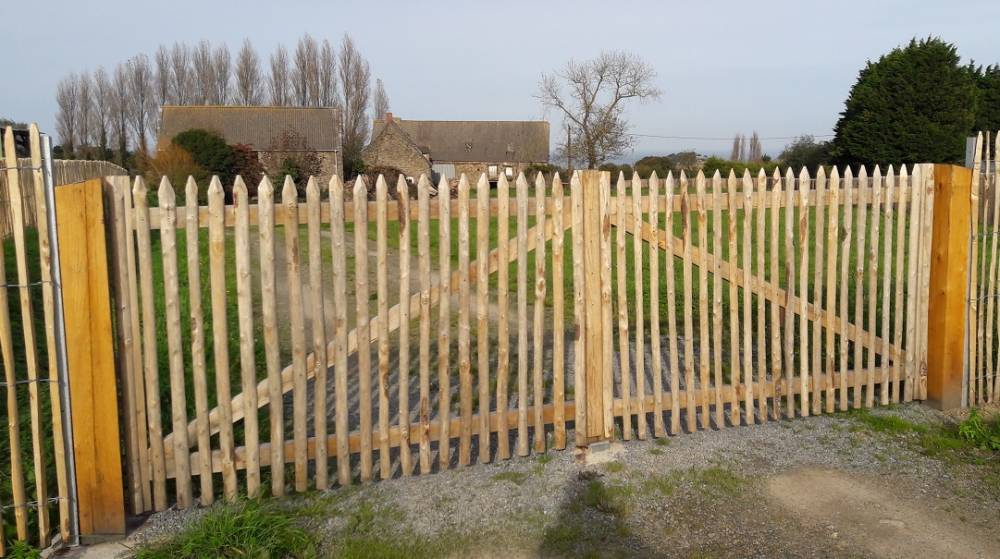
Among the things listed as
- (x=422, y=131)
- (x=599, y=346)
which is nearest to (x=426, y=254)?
(x=599, y=346)

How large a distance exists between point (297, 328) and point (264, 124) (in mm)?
43200

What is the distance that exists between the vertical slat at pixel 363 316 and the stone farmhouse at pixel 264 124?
3855 cm

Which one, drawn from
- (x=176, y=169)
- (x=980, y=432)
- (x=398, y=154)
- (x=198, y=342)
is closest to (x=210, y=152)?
(x=176, y=169)

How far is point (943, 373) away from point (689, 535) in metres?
3.19

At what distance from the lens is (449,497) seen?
441 cm

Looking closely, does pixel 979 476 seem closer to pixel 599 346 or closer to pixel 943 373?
pixel 943 373

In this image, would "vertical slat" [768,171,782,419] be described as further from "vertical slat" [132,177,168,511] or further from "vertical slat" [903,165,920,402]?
"vertical slat" [132,177,168,511]

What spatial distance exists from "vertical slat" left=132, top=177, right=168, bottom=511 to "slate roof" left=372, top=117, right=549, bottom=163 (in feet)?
178

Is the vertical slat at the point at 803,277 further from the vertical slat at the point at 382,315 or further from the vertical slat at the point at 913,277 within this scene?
the vertical slat at the point at 382,315

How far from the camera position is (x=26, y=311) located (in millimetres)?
3646

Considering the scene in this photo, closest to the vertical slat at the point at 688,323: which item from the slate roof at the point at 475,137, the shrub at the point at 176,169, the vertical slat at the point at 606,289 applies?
the vertical slat at the point at 606,289

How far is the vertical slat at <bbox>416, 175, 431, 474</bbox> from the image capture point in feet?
14.1

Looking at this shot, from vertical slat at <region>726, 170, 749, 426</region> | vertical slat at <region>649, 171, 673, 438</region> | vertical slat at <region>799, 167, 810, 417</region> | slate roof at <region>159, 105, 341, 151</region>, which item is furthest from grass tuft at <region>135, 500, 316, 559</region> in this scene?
slate roof at <region>159, 105, 341, 151</region>

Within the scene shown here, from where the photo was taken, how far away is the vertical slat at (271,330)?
13.4ft
